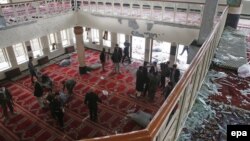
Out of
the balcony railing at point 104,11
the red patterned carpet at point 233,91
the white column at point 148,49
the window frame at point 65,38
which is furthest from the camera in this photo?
the window frame at point 65,38

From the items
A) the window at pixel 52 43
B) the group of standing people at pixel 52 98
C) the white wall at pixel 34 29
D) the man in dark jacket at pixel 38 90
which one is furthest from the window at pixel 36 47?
the man in dark jacket at pixel 38 90

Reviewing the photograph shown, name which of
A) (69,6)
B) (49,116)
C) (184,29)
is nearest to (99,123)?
(49,116)

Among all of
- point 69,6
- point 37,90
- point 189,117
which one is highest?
point 69,6

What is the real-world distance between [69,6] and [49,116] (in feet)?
19.1

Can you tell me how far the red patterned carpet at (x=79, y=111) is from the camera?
7.52 metres

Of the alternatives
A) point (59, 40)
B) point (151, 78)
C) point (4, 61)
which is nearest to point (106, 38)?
point (59, 40)

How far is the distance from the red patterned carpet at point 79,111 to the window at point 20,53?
1.40 m

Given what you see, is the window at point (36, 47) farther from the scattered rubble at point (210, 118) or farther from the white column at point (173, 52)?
the scattered rubble at point (210, 118)

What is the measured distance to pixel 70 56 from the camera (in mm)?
15164

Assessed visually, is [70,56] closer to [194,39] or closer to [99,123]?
[99,123]

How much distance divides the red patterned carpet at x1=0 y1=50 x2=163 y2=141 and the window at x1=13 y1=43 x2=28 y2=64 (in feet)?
4.58

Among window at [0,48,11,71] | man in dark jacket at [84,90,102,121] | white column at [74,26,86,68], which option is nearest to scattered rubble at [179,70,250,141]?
man in dark jacket at [84,90,102,121]

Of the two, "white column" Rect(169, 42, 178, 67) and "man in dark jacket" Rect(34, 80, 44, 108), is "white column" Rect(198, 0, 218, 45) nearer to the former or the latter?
"white column" Rect(169, 42, 178, 67)

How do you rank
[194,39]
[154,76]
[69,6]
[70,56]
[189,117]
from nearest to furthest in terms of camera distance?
[189,117]
[194,39]
[154,76]
[69,6]
[70,56]
